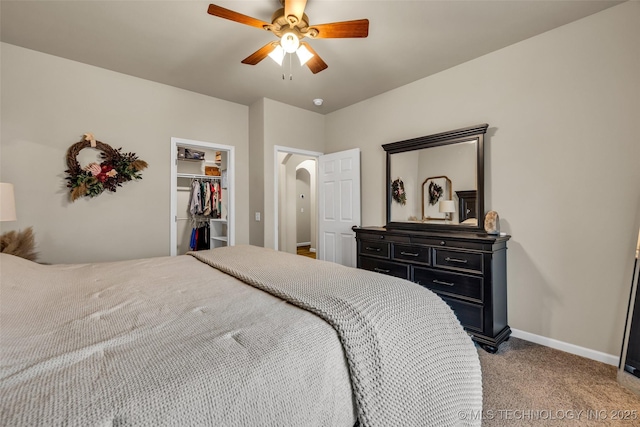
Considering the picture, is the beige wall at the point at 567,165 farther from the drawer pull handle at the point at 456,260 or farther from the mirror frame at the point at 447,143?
the drawer pull handle at the point at 456,260

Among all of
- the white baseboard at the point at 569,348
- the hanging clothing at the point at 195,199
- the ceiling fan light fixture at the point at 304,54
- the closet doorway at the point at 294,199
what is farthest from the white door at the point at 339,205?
the hanging clothing at the point at 195,199

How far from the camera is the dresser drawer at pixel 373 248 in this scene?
9.60ft

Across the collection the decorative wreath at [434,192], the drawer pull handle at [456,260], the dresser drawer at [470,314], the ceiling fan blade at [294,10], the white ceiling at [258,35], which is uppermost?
the white ceiling at [258,35]

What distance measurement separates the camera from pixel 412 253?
2701mm

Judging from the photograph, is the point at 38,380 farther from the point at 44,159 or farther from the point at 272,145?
the point at 272,145

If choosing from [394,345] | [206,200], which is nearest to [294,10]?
[394,345]

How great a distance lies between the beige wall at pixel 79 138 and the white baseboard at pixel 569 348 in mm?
3724

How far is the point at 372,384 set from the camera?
896mm

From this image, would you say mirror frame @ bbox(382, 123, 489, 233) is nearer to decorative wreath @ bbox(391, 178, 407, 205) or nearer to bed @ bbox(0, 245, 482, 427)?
decorative wreath @ bbox(391, 178, 407, 205)

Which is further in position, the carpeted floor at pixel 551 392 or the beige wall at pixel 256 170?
the beige wall at pixel 256 170

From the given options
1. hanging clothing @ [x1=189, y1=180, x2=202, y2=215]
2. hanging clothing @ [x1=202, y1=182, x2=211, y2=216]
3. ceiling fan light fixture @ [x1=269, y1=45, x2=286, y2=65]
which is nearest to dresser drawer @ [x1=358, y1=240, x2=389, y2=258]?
ceiling fan light fixture @ [x1=269, y1=45, x2=286, y2=65]

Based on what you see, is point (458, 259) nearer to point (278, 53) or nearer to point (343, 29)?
point (343, 29)

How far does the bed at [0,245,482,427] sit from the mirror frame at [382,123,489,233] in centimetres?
170

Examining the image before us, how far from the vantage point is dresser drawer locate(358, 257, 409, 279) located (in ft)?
9.07
